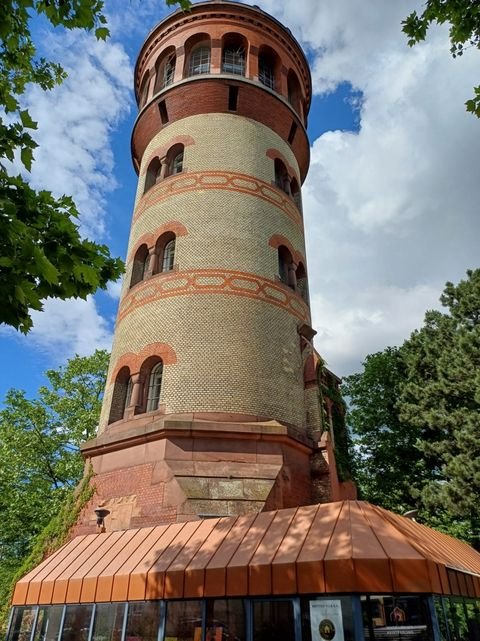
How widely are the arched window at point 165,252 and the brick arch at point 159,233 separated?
0.46 feet

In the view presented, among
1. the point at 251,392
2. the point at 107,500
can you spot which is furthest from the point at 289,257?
the point at 107,500

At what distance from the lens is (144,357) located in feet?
38.4

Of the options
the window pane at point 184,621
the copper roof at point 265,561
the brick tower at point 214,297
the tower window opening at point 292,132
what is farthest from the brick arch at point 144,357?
the tower window opening at point 292,132

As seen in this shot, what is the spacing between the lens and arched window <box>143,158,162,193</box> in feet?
50.6

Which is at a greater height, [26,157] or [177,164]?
[177,164]

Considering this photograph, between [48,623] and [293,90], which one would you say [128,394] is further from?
[293,90]

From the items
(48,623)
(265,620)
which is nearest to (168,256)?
(48,623)

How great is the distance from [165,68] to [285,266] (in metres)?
8.78

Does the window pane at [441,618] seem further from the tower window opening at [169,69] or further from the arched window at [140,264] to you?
the tower window opening at [169,69]

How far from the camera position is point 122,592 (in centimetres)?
739

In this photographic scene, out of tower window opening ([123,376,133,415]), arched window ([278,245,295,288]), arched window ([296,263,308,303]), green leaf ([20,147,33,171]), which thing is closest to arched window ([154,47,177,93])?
arched window ([278,245,295,288])

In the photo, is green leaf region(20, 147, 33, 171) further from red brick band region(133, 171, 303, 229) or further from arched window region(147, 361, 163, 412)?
red brick band region(133, 171, 303, 229)

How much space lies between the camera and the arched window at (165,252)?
13.4 metres

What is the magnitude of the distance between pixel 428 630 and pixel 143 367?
7.83 metres
